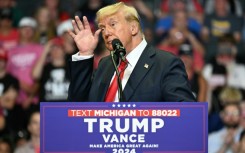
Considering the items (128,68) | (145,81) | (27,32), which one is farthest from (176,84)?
(27,32)

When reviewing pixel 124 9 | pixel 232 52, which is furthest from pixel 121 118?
pixel 232 52

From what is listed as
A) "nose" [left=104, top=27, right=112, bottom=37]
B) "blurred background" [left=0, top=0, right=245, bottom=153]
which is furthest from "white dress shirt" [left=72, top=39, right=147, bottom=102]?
"blurred background" [left=0, top=0, right=245, bottom=153]

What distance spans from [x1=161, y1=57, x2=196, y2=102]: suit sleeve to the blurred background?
3.28 metres

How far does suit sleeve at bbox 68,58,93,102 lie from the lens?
4.05 m

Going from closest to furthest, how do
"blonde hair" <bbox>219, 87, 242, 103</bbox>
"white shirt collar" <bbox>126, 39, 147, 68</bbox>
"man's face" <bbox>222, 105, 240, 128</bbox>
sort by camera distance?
"white shirt collar" <bbox>126, 39, 147, 68</bbox> → "man's face" <bbox>222, 105, 240, 128</bbox> → "blonde hair" <bbox>219, 87, 242, 103</bbox>

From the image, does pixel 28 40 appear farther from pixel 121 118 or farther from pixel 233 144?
pixel 121 118

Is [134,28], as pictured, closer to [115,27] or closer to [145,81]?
[115,27]

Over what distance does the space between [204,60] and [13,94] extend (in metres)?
2.46

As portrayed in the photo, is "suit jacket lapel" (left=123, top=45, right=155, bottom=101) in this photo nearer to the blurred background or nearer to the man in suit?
the man in suit

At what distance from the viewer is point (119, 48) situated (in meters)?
3.81

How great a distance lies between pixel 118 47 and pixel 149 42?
586cm

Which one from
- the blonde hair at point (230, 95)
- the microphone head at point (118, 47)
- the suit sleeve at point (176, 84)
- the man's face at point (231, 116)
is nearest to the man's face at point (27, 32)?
the blonde hair at point (230, 95)

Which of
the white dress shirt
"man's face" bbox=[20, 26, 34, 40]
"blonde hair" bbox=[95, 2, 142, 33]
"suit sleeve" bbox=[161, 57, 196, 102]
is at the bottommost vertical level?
"man's face" bbox=[20, 26, 34, 40]

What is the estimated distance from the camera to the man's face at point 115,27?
13.3 feet
